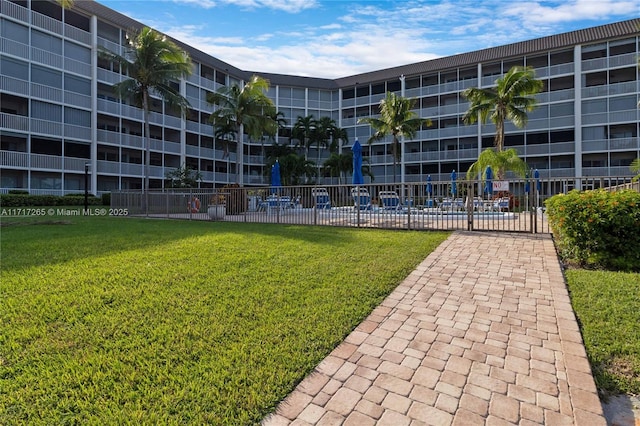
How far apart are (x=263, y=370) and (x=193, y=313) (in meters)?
1.34

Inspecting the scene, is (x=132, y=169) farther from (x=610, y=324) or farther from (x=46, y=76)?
(x=610, y=324)

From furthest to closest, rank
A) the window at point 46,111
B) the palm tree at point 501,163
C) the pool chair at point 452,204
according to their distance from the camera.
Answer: the window at point 46,111
the palm tree at point 501,163
the pool chair at point 452,204

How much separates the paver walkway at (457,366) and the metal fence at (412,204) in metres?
4.98

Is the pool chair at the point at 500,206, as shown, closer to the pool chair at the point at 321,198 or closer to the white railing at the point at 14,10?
the pool chair at the point at 321,198

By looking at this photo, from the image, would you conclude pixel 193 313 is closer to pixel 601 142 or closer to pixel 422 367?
pixel 422 367

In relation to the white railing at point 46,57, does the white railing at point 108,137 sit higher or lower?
lower

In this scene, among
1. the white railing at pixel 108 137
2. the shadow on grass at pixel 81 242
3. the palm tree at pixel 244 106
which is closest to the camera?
the shadow on grass at pixel 81 242

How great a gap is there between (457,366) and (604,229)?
4709mm

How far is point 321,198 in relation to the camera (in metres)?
11.8

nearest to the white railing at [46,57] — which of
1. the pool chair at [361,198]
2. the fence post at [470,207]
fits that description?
the pool chair at [361,198]

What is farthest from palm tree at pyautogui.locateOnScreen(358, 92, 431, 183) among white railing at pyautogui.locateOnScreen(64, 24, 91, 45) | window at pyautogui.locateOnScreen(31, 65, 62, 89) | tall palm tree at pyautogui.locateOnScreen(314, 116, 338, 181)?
window at pyautogui.locateOnScreen(31, 65, 62, 89)

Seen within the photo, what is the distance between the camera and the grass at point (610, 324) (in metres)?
2.79

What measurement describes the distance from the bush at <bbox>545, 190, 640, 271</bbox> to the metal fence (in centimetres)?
280

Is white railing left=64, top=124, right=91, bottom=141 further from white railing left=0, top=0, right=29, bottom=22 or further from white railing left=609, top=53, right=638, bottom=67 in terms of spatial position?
white railing left=609, top=53, right=638, bottom=67
